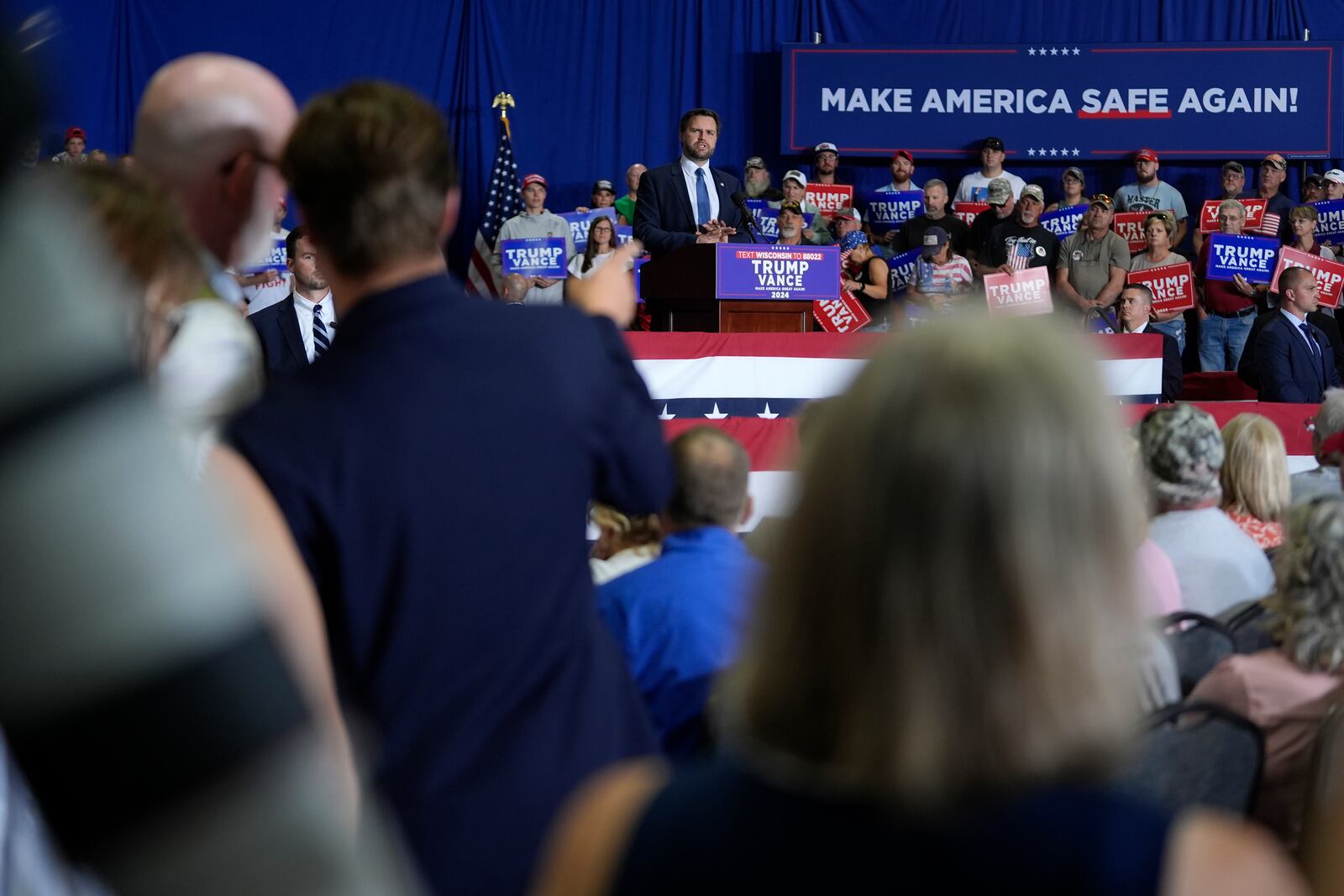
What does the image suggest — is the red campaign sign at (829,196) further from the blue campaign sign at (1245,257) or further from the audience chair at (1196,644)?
the audience chair at (1196,644)

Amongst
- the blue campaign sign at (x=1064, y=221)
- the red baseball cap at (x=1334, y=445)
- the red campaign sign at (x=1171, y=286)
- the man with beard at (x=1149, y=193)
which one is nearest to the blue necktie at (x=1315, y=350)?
the red campaign sign at (x=1171, y=286)

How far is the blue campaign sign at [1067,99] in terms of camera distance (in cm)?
1347

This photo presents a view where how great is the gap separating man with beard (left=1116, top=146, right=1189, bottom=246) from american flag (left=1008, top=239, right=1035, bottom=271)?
211cm

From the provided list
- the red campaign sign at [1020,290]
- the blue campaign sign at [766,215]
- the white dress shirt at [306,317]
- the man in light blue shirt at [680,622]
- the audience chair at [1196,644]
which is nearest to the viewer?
the man in light blue shirt at [680,622]

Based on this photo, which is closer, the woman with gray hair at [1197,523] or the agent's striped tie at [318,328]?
the woman with gray hair at [1197,523]

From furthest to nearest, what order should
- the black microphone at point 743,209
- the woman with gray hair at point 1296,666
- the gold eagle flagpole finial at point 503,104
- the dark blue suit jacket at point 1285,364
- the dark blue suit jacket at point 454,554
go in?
the gold eagle flagpole finial at point 503,104
the dark blue suit jacket at point 1285,364
the black microphone at point 743,209
the woman with gray hair at point 1296,666
the dark blue suit jacket at point 454,554

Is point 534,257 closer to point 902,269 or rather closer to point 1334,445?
point 902,269

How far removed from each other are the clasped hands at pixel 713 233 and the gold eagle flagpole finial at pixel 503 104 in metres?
6.13

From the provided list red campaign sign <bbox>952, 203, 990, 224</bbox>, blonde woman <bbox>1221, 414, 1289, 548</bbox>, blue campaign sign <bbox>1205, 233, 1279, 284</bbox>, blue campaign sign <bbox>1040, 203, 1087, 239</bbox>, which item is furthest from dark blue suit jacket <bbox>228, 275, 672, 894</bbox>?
red campaign sign <bbox>952, 203, 990, 224</bbox>

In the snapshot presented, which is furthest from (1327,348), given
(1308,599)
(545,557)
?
(545,557)

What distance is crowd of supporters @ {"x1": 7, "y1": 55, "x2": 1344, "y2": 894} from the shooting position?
2.58 ft

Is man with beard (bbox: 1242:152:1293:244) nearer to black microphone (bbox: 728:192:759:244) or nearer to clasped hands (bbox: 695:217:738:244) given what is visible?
black microphone (bbox: 728:192:759:244)

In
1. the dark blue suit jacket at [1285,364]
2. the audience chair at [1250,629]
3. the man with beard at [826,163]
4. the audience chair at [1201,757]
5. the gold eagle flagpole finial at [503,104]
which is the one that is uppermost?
the gold eagle flagpole finial at [503,104]

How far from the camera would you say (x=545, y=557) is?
1.38 meters
